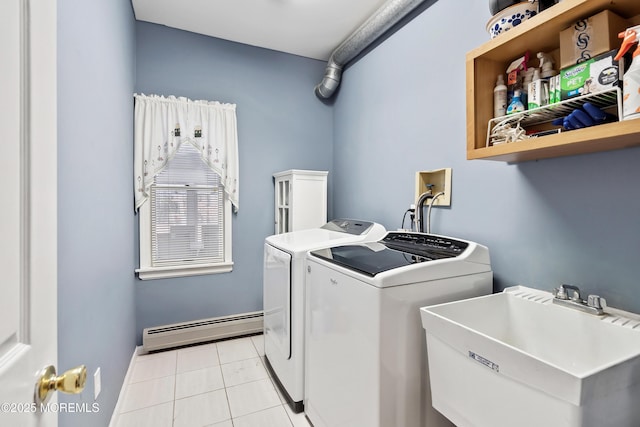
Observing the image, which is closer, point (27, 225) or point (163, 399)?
point (27, 225)

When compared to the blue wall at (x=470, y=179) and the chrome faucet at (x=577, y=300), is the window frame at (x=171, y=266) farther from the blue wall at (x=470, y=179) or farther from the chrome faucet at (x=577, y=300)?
the chrome faucet at (x=577, y=300)

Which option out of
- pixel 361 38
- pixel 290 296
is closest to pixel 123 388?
pixel 290 296

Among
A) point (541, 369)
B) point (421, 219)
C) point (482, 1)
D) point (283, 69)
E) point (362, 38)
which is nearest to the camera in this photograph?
point (541, 369)

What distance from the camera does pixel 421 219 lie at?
211 centimetres

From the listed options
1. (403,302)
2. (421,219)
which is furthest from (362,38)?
(403,302)

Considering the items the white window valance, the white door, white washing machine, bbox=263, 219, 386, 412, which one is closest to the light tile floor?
white washing machine, bbox=263, 219, 386, 412

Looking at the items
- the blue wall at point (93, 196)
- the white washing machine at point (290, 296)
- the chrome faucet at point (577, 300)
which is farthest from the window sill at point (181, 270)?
the chrome faucet at point (577, 300)

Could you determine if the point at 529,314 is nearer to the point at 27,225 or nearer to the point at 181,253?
the point at 27,225

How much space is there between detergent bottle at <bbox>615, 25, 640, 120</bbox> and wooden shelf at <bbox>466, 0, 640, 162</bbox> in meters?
0.04

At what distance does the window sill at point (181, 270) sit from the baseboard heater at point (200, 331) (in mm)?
447

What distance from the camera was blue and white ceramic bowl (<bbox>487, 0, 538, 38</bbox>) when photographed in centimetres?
126

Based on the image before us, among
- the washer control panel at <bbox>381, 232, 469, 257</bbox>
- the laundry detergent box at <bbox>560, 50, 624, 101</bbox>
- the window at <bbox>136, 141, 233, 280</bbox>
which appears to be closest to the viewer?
the laundry detergent box at <bbox>560, 50, 624, 101</bbox>

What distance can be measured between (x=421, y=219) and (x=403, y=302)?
0.93 m

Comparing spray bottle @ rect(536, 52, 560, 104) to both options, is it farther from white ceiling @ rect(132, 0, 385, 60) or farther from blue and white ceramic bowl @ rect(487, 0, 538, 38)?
white ceiling @ rect(132, 0, 385, 60)
